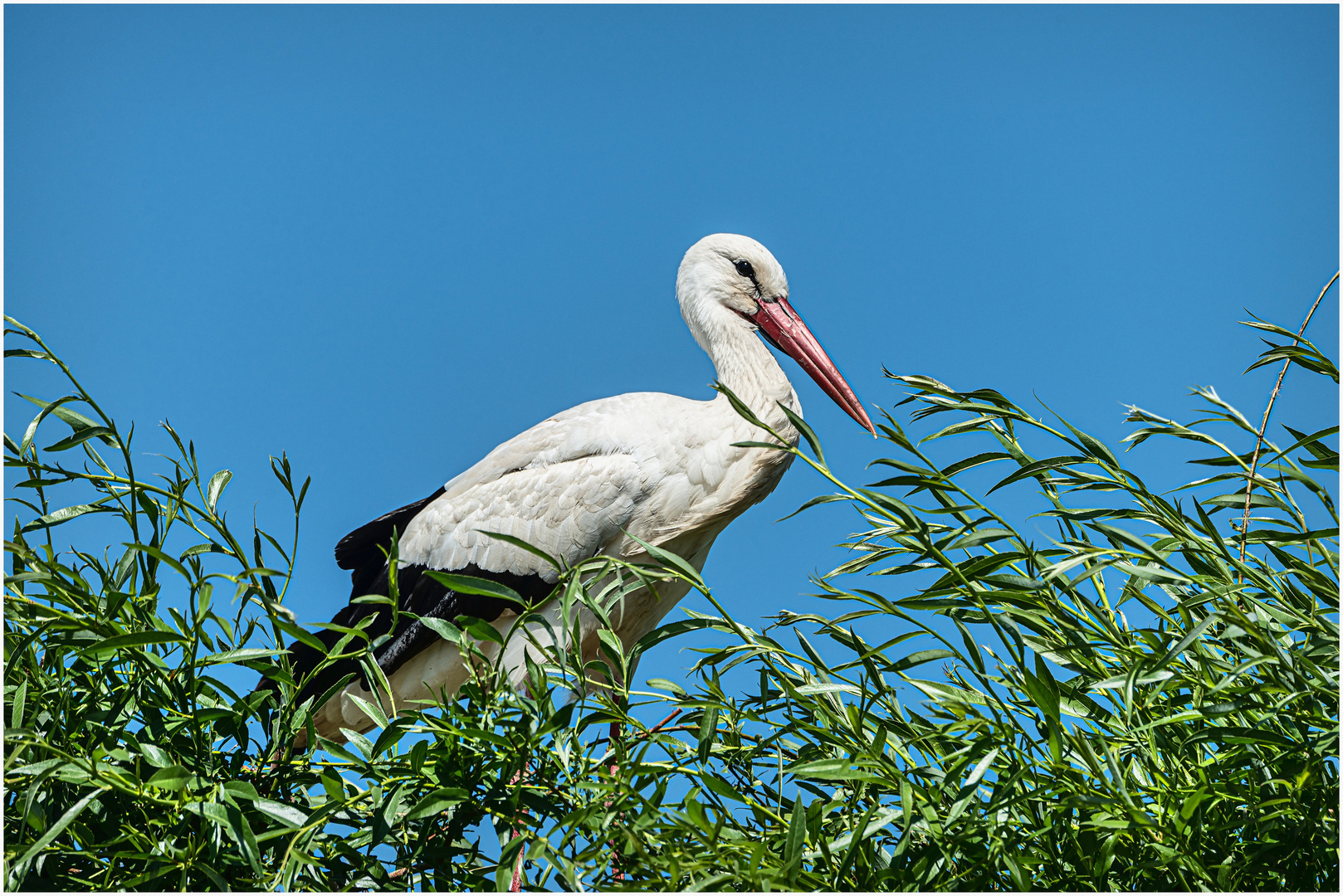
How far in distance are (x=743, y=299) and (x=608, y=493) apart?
A: 641 mm

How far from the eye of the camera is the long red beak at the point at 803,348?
2.26 m

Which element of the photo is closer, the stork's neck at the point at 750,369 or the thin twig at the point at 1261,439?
the thin twig at the point at 1261,439

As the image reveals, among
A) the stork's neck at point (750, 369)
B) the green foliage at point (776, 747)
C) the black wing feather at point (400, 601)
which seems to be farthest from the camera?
the stork's neck at point (750, 369)

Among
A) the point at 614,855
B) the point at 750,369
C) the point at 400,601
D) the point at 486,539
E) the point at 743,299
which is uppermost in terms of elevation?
the point at 743,299

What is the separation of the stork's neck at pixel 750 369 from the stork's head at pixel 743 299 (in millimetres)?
16

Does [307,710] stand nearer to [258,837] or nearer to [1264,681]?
[258,837]

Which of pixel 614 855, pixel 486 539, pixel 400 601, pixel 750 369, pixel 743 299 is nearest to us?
pixel 614 855

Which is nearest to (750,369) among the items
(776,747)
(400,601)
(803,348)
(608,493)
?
(803,348)

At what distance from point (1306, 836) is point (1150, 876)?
0.12 meters

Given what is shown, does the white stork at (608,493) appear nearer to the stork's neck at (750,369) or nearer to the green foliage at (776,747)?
the stork's neck at (750,369)

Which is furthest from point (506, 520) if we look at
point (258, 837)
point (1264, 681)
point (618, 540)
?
point (1264, 681)

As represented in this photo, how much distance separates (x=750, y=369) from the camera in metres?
2.33

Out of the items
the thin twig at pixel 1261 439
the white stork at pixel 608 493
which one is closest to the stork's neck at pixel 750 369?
the white stork at pixel 608 493

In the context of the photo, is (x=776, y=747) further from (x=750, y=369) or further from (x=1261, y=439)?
(x=750, y=369)
